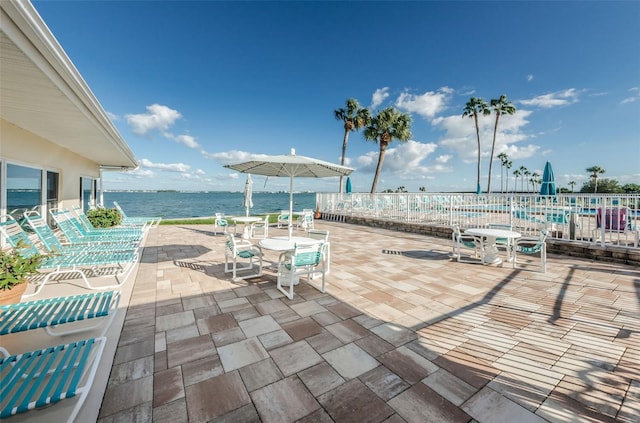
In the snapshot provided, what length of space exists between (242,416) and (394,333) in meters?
1.76

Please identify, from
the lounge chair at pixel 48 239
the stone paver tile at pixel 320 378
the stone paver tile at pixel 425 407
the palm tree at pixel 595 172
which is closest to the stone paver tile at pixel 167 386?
the stone paver tile at pixel 320 378

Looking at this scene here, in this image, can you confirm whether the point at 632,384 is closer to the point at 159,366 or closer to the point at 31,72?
the point at 159,366

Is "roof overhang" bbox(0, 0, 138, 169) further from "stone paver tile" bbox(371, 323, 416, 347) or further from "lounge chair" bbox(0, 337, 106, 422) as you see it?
"stone paver tile" bbox(371, 323, 416, 347)

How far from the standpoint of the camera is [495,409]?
5.81 ft

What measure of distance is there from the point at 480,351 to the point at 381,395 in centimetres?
128

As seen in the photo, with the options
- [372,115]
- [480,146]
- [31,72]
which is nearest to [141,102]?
[372,115]

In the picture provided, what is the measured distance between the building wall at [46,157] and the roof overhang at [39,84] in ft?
0.82

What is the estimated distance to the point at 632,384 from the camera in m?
2.03

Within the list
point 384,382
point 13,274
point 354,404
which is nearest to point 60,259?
point 13,274

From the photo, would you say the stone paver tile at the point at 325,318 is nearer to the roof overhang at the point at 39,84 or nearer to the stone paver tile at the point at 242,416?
the stone paver tile at the point at 242,416

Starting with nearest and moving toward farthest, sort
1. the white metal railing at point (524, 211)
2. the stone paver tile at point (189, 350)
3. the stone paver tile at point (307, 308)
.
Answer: the stone paver tile at point (189, 350) < the stone paver tile at point (307, 308) < the white metal railing at point (524, 211)

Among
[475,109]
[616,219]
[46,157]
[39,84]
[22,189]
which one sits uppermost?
[475,109]

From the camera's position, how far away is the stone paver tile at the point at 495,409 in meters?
1.69

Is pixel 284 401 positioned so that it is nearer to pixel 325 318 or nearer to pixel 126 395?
pixel 126 395
